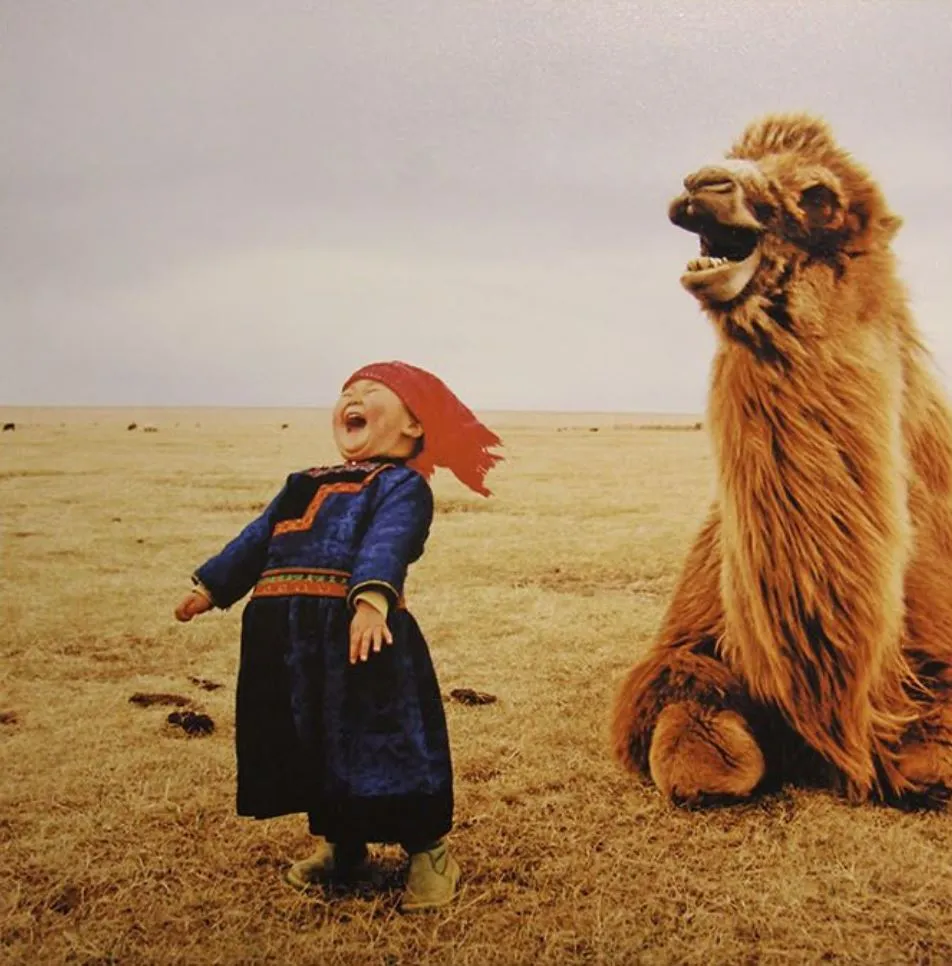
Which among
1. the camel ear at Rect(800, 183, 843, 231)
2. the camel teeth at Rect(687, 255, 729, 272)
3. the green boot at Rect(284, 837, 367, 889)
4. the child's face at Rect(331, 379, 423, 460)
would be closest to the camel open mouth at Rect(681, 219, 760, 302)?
the camel teeth at Rect(687, 255, 729, 272)

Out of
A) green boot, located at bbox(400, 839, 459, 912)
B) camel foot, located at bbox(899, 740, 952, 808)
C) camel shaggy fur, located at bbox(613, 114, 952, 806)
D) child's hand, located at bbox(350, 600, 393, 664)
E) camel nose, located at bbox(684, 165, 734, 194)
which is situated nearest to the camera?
child's hand, located at bbox(350, 600, 393, 664)

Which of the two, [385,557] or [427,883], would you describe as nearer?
[385,557]

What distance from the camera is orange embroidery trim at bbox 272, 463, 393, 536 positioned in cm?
269

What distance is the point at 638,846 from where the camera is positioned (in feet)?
9.77

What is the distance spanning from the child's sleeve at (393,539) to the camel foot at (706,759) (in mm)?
1038

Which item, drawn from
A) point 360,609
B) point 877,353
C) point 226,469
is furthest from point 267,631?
point 226,469

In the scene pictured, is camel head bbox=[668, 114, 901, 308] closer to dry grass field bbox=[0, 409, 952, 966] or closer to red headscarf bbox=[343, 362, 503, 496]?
red headscarf bbox=[343, 362, 503, 496]

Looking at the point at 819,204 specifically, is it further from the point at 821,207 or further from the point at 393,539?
the point at 393,539

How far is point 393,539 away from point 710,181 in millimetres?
1222

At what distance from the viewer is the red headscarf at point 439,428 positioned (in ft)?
9.06

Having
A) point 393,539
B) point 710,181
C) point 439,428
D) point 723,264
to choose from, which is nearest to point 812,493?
point 723,264

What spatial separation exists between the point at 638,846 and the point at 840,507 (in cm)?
106

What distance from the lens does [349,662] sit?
2.54m

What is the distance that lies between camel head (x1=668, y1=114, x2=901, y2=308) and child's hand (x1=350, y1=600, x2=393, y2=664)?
1.20 meters
